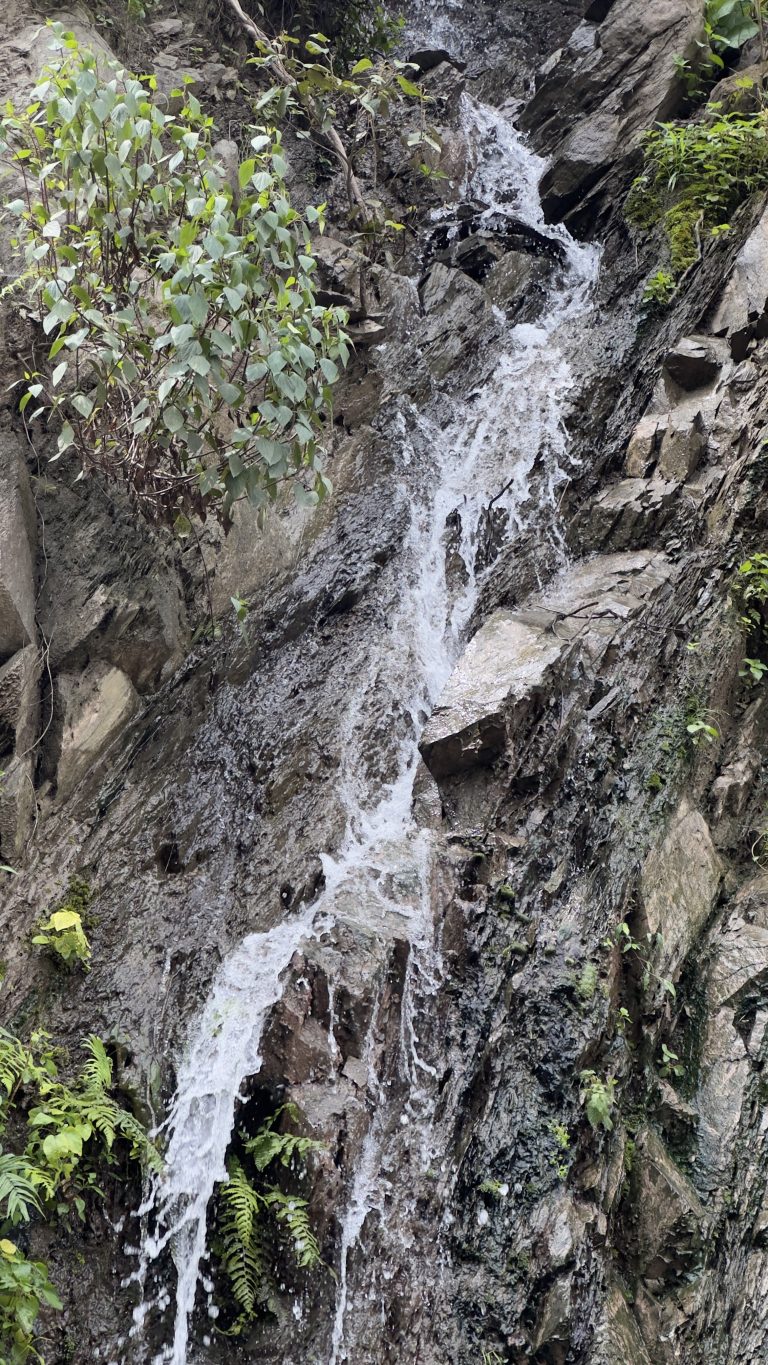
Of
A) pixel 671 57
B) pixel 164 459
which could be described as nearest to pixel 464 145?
pixel 671 57

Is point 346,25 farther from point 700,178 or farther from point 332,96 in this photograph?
point 700,178

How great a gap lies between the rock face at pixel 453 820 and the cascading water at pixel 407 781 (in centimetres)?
3

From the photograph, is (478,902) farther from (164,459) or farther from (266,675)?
(164,459)

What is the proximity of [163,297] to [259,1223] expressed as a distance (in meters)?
4.69

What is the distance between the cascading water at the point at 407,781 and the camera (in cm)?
443

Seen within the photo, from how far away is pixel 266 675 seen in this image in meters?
6.68

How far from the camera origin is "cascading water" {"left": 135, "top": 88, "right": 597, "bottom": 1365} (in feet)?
14.5

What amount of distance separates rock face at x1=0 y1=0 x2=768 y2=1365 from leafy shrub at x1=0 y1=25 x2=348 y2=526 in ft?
3.13

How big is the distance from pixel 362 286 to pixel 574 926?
262 inches

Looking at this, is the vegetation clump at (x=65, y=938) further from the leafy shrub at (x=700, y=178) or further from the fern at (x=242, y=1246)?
the leafy shrub at (x=700, y=178)

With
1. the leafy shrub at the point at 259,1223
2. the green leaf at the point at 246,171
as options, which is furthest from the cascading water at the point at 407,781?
the green leaf at the point at 246,171

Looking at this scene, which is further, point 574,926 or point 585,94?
point 585,94

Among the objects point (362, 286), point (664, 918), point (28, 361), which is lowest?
point (664, 918)

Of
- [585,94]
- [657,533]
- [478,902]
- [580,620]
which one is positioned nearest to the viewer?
[478,902]
